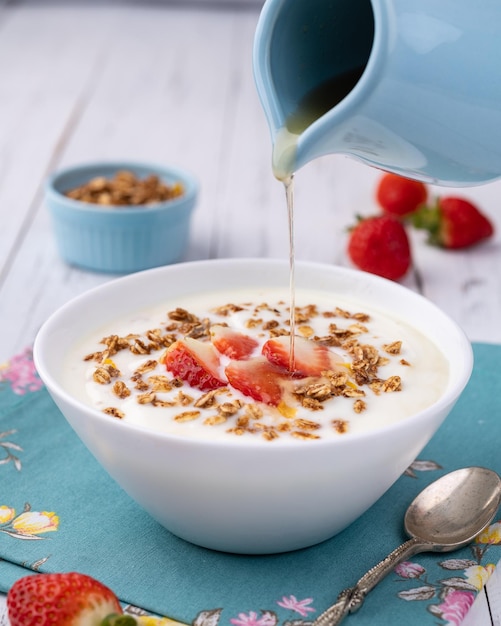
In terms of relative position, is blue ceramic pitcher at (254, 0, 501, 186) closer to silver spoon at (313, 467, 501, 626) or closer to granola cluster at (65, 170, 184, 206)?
silver spoon at (313, 467, 501, 626)

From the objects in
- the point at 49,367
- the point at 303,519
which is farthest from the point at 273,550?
the point at 49,367

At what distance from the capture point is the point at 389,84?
121cm

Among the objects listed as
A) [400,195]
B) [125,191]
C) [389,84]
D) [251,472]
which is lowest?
[400,195]

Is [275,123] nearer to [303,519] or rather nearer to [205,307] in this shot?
[205,307]

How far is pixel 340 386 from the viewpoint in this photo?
1406 mm

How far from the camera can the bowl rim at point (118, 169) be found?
96.4 inches

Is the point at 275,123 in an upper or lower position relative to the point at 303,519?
upper

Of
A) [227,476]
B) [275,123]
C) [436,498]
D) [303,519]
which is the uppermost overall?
[275,123]

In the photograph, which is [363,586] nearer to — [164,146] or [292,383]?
[292,383]

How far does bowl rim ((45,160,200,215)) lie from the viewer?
2.45 m

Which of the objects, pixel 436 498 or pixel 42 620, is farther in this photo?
pixel 436 498

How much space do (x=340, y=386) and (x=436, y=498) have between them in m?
0.24

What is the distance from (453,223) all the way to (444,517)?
4.42 ft

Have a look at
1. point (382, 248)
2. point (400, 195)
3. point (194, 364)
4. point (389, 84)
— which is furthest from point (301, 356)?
point (400, 195)
